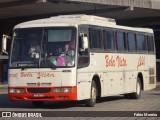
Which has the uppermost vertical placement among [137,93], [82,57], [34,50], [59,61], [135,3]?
[135,3]

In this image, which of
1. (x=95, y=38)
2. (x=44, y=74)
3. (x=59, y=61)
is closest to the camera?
(x=59, y=61)

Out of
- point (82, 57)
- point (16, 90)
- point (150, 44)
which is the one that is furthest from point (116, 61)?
point (150, 44)

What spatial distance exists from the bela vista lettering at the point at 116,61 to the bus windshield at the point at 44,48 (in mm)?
2773

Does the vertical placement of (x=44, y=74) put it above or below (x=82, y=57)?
below

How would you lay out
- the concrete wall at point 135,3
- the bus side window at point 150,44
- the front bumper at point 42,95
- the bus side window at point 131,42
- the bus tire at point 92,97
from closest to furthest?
the front bumper at point 42,95, the bus tire at point 92,97, the bus side window at point 131,42, the bus side window at point 150,44, the concrete wall at point 135,3

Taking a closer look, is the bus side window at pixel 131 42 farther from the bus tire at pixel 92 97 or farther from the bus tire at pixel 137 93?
the bus tire at pixel 92 97

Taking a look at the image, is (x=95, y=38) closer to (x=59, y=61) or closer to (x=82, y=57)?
(x=82, y=57)

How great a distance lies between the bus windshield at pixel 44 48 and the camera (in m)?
18.5

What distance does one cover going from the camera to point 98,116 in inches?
584

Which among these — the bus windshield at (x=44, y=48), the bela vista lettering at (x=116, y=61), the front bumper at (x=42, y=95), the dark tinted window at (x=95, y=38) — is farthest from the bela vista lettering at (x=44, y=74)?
the bela vista lettering at (x=116, y=61)

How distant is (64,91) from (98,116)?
3623 mm

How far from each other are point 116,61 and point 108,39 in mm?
1065

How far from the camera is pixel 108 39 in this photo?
21344 millimetres

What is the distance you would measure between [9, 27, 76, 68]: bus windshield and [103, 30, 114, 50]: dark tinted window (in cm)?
252
